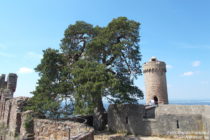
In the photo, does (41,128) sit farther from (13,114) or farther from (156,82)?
(156,82)

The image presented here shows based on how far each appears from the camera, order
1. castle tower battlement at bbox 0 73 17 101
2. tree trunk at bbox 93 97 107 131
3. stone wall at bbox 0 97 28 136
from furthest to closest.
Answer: castle tower battlement at bbox 0 73 17 101 < tree trunk at bbox 93 97 107 131 < stone wall at bbox 0 97 28 136

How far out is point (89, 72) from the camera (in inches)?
608

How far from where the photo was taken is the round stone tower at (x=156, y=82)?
28.4 metres

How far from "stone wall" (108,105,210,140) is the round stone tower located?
10.8 meters

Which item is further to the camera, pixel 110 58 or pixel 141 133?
pixel 110 58

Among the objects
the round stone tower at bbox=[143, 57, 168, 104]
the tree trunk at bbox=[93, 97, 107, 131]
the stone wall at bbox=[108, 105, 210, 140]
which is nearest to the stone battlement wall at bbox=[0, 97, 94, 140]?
the tree trunk at bbox=[93, 97, 107, 131]

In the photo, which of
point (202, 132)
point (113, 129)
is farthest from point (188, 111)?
point (113, 129)

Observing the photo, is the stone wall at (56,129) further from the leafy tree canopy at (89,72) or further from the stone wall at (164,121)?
the stone wall at (164,121)

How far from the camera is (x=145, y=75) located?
98.1 feet

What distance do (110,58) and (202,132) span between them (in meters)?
11.3

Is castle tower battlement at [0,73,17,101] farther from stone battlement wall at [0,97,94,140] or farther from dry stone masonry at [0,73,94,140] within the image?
stone battlement wall at [0,97,94,140]

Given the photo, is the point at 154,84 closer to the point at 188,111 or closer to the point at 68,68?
the point at 188,111

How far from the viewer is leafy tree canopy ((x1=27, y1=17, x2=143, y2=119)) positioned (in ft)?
50.7

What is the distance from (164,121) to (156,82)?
1360 cm
